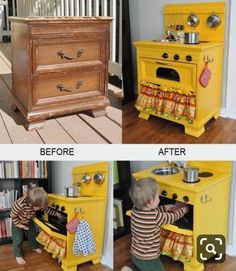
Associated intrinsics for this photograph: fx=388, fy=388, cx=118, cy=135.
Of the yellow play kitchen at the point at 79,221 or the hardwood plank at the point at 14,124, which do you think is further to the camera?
the yellow play kitchen at the point at 79,221

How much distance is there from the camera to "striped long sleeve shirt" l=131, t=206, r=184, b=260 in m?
1.08

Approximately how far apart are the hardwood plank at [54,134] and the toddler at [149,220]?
294 mm

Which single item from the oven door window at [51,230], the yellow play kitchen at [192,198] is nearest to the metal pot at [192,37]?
the yellow play kitchen at [192,198]

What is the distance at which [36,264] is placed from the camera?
119 cm

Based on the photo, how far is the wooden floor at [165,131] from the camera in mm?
983

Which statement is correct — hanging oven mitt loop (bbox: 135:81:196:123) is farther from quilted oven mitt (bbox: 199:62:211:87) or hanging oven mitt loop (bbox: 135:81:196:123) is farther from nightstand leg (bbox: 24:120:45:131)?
nightstand leg (bbox: 24:120:45:131)

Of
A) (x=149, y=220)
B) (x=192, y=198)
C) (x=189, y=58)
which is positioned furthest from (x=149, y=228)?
(x=189, y=58)

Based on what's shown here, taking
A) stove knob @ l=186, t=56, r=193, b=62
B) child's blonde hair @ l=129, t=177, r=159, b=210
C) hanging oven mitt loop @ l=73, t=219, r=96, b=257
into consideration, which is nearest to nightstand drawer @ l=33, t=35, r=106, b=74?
stove knob @ l=186, t=56, r=193, b=62

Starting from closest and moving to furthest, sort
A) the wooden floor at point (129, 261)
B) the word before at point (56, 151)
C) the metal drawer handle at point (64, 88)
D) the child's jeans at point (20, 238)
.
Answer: the word before at point (56, 151), the metal drawer handle at point (64, 88), the wooden floor at point (129, 261), the child's jeans at point (20, 238)

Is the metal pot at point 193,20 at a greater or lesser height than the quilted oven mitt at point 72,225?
greater

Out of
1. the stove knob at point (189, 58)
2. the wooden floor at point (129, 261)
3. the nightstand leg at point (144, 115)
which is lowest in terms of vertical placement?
the wooden floor at point (129, 261)

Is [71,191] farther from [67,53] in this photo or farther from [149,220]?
[67,53]

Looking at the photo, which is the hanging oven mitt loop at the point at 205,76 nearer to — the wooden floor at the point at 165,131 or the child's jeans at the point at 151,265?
the wooden floor at the point at 165,131

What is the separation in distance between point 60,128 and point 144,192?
303 millimetres
